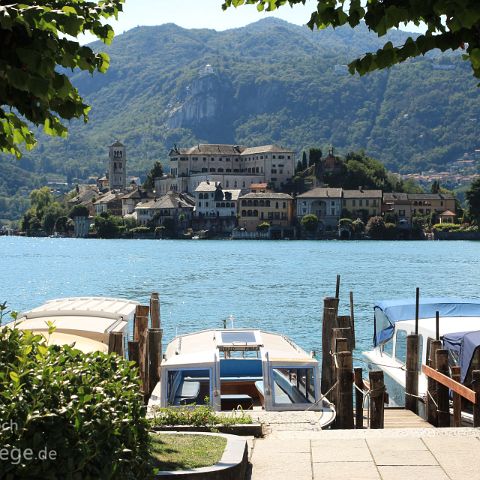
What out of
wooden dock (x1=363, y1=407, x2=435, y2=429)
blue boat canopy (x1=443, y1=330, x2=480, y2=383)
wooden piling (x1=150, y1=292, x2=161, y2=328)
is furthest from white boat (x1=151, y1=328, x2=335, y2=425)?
wooden piling (x1=150, y1=292, x2=161, y2=328)

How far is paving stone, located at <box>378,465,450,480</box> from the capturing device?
11.5 meters

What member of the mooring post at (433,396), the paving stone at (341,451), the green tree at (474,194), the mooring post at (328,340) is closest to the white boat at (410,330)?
the mooring post at (433,396)

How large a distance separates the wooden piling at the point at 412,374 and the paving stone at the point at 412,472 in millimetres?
9095

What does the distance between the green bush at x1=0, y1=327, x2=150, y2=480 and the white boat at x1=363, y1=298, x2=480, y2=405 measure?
1471cm

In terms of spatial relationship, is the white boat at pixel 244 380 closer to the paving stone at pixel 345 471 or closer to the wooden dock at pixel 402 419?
the wooden dock at pixel 402 419

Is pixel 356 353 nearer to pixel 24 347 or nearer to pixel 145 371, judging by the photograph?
pixel 145 371

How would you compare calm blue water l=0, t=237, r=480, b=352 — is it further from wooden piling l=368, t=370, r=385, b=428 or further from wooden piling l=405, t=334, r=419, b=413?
wooden piling l=368, t=370, r=385, b=428

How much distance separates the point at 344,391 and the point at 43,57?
38.3 feet

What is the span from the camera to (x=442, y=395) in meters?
20.0

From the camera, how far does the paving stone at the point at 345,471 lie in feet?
38.2

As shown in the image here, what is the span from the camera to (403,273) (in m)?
102

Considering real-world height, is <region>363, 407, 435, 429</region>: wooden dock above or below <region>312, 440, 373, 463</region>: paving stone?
below

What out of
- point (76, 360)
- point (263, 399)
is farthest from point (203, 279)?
point (76, 360)

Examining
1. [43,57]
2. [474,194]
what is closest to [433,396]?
[43,57]
